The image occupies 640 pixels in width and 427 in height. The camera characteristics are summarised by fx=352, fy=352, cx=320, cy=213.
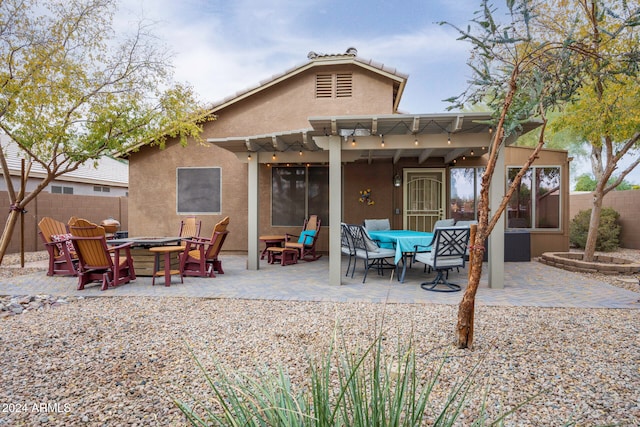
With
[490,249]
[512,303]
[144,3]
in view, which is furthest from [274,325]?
[144,3]

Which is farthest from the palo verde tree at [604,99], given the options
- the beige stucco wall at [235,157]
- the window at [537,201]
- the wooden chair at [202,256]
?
the wooden chair at [202,256]

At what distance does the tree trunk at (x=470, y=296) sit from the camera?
2860mm

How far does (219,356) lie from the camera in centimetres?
290

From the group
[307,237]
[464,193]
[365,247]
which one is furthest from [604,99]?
[307,237]

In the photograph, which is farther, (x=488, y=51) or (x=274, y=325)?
(x=274, y=325)

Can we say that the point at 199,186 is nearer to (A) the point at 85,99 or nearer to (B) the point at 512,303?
(A) the point at 85,99

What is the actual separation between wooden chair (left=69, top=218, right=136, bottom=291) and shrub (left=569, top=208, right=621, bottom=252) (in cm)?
1248

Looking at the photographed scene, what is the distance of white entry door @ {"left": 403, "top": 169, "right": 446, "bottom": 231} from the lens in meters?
9.41

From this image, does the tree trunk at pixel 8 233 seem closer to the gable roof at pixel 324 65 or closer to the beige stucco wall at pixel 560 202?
the gable roof at pixel 324 65

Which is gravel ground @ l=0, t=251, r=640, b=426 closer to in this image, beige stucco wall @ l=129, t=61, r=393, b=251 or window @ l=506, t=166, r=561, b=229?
beige stucco wall @ l=129, t=61, r=393, b=251

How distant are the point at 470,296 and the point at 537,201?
7.60 metres

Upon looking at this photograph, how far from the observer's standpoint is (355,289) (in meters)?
5.48

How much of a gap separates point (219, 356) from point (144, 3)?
7914 millimetres

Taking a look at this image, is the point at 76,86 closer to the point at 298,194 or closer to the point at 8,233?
the point at 8,233
